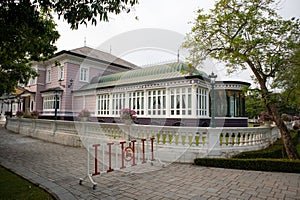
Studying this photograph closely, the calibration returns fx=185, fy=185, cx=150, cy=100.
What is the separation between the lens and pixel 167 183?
15.4ft

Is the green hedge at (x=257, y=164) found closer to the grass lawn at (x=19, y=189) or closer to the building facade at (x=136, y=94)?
the building facade at (x=136, y=94)

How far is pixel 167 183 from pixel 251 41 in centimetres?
594

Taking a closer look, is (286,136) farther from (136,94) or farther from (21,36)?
(136,94)

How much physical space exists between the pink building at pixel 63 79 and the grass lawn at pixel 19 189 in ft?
56.3

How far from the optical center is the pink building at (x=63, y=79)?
73.4ft

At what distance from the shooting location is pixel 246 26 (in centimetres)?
725

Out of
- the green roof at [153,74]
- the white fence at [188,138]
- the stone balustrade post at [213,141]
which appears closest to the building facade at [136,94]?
the green roof at [153,74]

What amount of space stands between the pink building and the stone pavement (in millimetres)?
16890

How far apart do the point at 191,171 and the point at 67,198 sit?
11.7 ft

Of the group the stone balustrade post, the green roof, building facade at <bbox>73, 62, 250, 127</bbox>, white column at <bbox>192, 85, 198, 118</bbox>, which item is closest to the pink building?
building facade at <bbox>73, 62, 250, 127</bbox>

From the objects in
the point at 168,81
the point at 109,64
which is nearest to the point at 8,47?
the point at 168,81

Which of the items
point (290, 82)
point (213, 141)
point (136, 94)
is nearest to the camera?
point (213, 141)

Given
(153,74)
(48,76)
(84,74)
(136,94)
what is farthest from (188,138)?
(48,76)

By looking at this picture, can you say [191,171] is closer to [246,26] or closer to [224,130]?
[224,130]
